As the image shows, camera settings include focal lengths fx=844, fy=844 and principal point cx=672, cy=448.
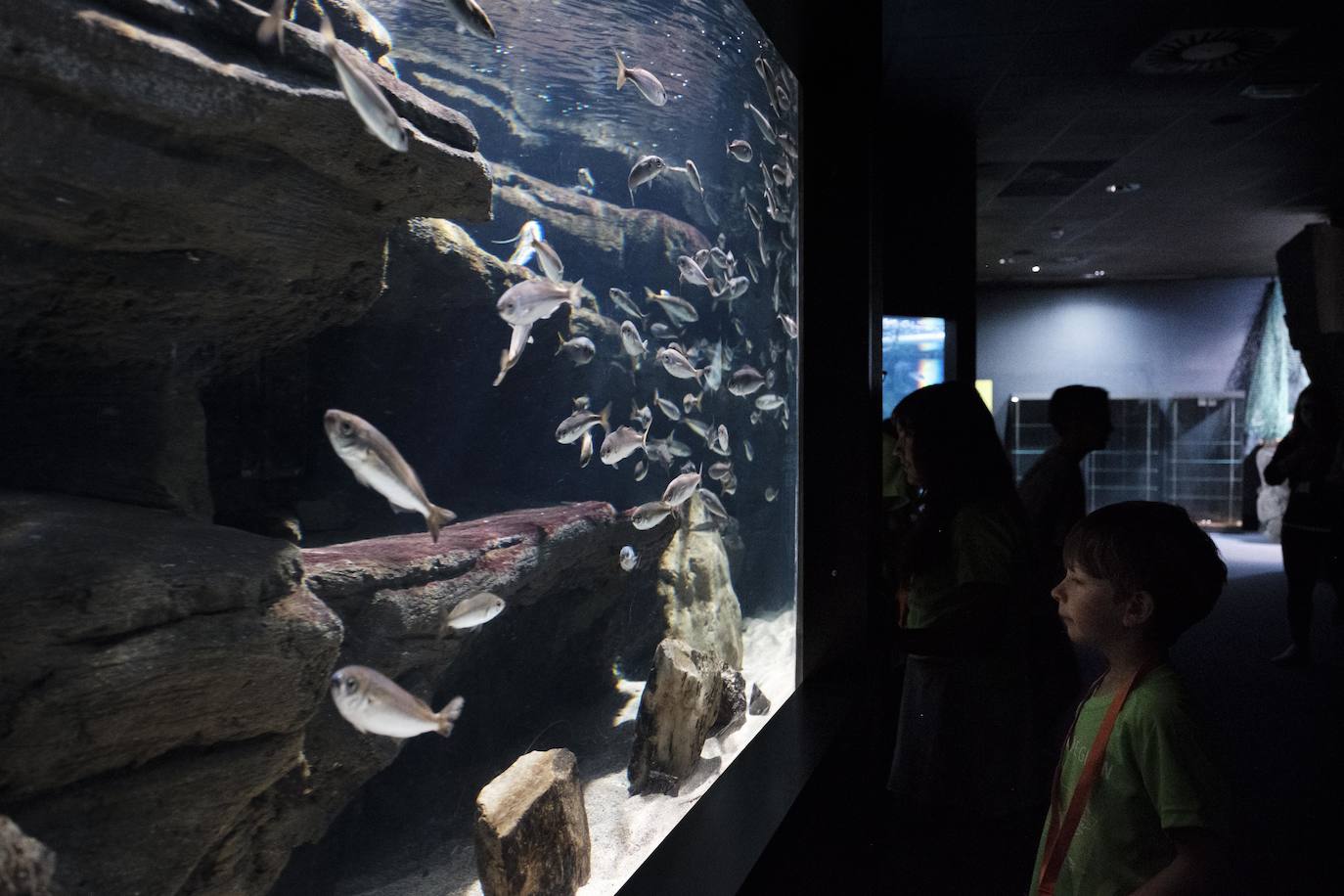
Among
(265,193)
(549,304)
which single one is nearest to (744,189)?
(549,304)

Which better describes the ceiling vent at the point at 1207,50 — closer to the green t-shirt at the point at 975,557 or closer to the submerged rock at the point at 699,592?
the submerged rock at the point at 699,592

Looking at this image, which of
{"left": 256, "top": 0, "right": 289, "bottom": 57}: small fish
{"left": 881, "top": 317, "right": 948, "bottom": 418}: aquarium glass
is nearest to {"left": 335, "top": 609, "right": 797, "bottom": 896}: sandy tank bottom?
{"left": 256, "top": 0, "right": 289, "bottom": 57}: small fish

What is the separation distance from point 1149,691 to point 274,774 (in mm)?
2351

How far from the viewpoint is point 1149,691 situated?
173 centimetres

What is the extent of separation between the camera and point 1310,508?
5.25 metres

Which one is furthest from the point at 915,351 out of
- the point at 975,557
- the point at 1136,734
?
the point at 1136,734

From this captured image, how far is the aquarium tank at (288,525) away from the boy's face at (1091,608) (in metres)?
1.55

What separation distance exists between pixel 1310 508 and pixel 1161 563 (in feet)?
14.7

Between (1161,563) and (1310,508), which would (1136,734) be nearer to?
(1161,563)

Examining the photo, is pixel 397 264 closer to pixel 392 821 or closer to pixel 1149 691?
pixel 392 821

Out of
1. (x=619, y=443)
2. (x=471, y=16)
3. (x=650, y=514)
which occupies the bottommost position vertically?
(x=650, y=514)

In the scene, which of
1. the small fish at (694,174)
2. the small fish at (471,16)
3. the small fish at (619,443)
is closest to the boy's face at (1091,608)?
the small fish at (471,16)

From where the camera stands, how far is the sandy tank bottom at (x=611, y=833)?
3727mm

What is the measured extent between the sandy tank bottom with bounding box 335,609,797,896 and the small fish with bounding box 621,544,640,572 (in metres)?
1.12
